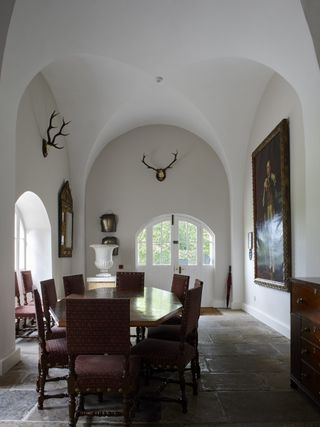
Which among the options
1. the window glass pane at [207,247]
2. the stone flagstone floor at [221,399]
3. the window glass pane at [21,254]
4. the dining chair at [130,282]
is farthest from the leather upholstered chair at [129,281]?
the window glass pane at [207,247]

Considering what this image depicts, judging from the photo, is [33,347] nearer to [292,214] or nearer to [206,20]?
[292,214]

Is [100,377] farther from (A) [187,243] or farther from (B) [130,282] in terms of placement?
(A) [187,243]

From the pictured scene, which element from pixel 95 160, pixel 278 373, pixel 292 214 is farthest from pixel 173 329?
pixel 95 160

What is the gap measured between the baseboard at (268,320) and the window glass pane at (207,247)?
1.33m

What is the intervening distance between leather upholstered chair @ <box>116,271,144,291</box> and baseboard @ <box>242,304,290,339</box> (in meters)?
2.16

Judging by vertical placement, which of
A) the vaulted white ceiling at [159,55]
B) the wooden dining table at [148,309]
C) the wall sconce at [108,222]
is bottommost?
the wooden dining table at [148,309]

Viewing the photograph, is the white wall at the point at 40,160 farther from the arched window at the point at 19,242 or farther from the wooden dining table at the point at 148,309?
the wooden dining table at the point at 148,309

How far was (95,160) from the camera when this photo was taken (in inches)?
366

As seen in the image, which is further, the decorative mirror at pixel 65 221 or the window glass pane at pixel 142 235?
the window glass pane at pixel 142 235

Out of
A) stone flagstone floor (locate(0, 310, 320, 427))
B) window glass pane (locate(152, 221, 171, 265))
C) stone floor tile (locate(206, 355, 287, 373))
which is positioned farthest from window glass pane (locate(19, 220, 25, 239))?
stone floor tile (locate(206, 355, 287, 373))

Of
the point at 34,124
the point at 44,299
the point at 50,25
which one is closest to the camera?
the point at 44,299

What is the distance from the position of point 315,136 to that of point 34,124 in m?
3.90

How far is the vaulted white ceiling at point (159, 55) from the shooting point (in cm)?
446

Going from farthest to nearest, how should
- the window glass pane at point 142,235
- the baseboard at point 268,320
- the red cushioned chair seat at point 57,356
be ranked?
the window glass pane at point 142,235 < the baseboard at point 268,320 < the red cushioned chair seat at point 57,356
